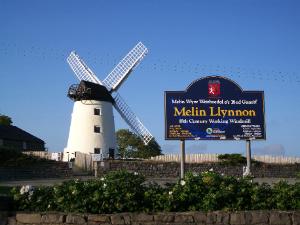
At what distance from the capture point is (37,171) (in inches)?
1362

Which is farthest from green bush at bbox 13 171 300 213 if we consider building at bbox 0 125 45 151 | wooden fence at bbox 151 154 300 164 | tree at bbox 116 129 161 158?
tree at bbox 116 129 161 158

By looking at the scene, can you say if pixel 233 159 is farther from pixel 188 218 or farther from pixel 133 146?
pixel 133 146

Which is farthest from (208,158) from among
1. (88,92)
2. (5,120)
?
(5,120)

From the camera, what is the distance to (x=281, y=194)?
11.2 meters

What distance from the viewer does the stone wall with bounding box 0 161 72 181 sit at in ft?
110

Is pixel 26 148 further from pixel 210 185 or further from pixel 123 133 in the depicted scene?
pixel 210 185

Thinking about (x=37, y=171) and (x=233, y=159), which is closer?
(x=37, y=171)

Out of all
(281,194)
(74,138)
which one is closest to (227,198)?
(281,194)

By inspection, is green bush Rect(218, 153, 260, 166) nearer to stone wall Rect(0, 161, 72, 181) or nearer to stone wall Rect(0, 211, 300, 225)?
stone wall Rect(0, 161, 72, 181)

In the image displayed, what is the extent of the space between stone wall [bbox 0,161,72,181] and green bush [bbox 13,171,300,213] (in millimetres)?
22531

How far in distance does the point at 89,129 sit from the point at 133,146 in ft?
80.2

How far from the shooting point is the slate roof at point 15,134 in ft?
198

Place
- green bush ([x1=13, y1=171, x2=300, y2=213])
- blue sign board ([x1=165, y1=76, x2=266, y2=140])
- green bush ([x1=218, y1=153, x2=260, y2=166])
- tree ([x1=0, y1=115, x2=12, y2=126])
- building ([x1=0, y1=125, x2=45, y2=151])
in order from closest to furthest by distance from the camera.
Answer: green bush ([x1=13, y1=171, x2=300, y2=213]) → blue sign board ([x1=165, y1=76, x2=266, y2=140]) → green bush ([x1=218, y1=153, x2=260, y2=166]) → building ([x1=0, y1=125, x2=45, y2=151]) → tree ([x1=0, y1=115, x2=12, y2=126])

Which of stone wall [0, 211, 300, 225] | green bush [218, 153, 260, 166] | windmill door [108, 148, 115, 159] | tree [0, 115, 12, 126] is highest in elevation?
tree [0, 115, 12, 126]
